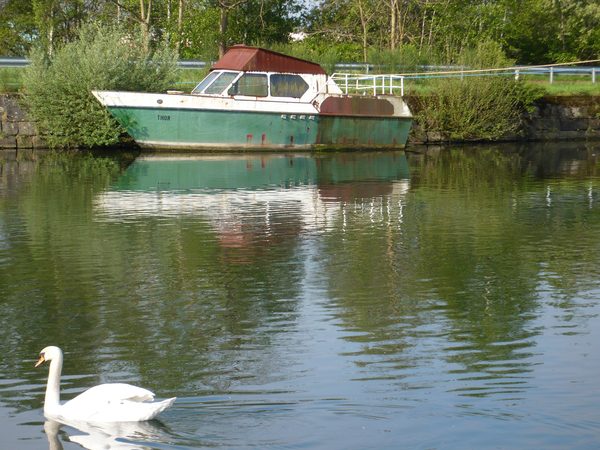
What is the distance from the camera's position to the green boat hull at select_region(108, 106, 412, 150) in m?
24.3

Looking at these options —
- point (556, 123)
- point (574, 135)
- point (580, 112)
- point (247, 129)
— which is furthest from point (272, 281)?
point (580, 112)

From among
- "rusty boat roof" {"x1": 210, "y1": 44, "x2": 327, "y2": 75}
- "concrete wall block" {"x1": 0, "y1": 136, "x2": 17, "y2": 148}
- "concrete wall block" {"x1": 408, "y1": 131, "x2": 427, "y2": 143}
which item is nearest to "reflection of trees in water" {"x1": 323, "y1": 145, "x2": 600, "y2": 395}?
"rusty boat roof" {"x1": 210, "y1": 44, "x2": 327, "y2": 75}

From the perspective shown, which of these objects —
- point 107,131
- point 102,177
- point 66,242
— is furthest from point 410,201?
point 107,131

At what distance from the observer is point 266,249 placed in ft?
31.4

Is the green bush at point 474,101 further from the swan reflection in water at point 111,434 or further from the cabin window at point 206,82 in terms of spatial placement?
the swan reflection in water at point 111,434

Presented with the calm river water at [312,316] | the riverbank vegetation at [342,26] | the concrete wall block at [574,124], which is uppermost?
the riverbank vegetation at [342,26]

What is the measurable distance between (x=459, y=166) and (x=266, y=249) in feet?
39.9

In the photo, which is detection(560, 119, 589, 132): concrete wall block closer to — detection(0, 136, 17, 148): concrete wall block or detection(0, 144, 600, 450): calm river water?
detection(0, 144, 600, 450): calm river water

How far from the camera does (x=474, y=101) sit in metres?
28.9

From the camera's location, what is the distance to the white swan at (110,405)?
Result: 167 inches

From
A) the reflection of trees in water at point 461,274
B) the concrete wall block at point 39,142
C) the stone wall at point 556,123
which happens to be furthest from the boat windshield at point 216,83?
the reflection of trees in water at point 461,274

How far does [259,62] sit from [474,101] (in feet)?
30.0

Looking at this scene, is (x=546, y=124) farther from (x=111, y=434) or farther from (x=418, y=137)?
(x=111, y=434)

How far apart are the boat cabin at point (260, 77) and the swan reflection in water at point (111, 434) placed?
20402 mm
